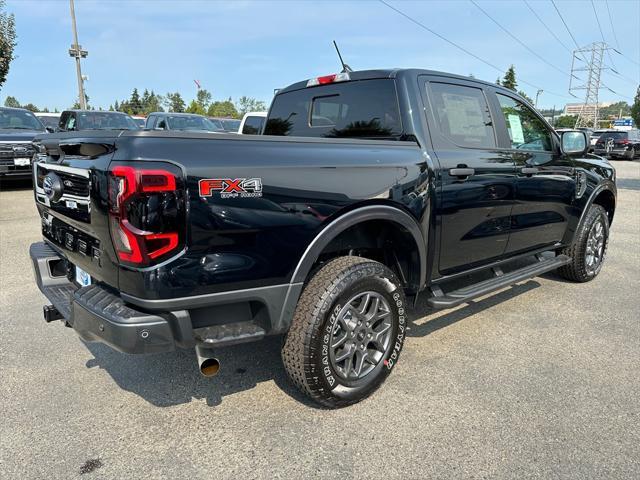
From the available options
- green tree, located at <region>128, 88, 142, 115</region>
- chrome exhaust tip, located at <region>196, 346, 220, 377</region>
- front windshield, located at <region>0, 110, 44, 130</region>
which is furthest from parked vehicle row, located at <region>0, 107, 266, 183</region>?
green tree, located at <region>128, 88, 142, 115</region>

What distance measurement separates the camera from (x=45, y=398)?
9.43 feet

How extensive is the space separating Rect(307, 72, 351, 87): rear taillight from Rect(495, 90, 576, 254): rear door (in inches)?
49.6

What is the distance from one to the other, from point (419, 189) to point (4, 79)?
64.5 feet

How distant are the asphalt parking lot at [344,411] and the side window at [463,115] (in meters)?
1.50

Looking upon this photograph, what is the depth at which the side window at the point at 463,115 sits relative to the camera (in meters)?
3.42

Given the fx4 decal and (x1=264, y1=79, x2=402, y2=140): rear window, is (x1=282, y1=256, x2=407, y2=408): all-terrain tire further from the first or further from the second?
(x1=264, y1=79, x2=402, y2=140): rear window

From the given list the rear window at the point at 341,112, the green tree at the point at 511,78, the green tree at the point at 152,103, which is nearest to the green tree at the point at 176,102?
the green tree at the point at 152,103

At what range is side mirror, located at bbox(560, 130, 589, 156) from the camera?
4496 millimetres

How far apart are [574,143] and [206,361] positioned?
13.0 ft

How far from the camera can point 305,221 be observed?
2463mm

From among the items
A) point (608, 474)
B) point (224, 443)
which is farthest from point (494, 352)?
point (224, 443)

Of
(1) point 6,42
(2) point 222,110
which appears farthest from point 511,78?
(1) point 6,42

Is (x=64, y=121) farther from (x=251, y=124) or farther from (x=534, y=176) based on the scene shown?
(x=534, y=176)

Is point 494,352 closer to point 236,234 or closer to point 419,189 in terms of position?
point 419,189
